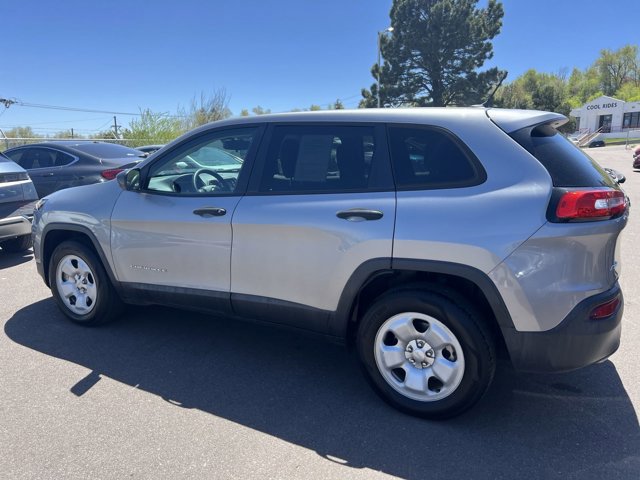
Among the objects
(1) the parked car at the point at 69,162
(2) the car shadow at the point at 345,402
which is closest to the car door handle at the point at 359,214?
(2) the car shadow at the point at 345,402

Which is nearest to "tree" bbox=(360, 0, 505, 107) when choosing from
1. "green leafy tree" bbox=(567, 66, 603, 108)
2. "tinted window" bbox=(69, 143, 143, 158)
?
"tinted window" bbox=(69, 143, 143, 158)

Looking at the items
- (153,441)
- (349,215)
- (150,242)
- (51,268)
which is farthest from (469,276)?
(51,268)

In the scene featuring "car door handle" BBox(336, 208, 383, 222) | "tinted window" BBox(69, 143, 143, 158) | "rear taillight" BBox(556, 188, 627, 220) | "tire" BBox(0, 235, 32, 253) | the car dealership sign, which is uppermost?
the car dealership sign

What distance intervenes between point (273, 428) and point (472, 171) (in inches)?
72.8

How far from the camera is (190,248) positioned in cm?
347

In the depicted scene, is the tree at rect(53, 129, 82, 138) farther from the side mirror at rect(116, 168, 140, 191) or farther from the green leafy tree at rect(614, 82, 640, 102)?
the green leafy tree at rect(614, 82, 640, 102)

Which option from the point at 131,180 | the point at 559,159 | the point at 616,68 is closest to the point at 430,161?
the point at 559,159

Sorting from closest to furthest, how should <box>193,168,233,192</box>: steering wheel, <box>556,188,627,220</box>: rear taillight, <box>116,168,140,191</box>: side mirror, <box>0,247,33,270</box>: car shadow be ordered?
<box>556,188,627,220</box>: rear taillight → <box>193,168,233,192</box>: steering wheel → <box>116,168,140,191</box>: side mirror → <box>0,247,33,270</box>: car shadow

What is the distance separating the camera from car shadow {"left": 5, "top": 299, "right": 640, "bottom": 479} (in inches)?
97.9

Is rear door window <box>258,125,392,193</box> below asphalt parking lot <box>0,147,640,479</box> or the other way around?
the other way around

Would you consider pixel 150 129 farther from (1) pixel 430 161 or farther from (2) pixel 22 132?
(1) pixel 430 161

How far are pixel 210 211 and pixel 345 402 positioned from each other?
1.57m

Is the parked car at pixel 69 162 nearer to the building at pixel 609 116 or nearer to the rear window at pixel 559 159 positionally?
the rear window at pixel 559 159

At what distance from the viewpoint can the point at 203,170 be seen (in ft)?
12.6
